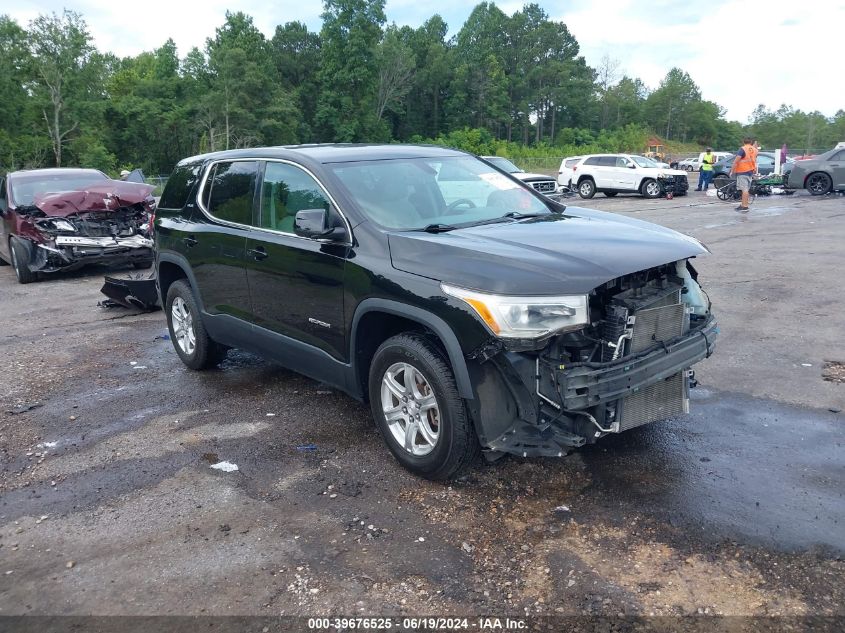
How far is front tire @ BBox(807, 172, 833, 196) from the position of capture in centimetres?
2375

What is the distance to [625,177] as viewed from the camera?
26.2 metres

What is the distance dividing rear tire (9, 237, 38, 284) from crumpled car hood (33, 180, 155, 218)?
67 centimetres

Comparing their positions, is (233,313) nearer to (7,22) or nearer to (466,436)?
(466,436)

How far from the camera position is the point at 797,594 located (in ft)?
9.68

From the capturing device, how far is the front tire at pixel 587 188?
27031 millimetres

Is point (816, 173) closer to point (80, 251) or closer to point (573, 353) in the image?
point (80, 251)

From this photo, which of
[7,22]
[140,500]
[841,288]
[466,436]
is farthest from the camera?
[7,22]

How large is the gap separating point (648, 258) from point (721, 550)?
1.49 metres

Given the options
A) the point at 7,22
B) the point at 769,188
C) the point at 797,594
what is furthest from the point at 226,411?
the point at 7,22

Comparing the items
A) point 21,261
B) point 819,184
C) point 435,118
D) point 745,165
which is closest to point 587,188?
point 819,184

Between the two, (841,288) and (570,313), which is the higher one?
(570,313)

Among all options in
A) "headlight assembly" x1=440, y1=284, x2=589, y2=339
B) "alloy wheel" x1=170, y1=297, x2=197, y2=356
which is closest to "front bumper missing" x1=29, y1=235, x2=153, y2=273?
"alloy wheel" x1=170, y1=297, x2=197, y2=356

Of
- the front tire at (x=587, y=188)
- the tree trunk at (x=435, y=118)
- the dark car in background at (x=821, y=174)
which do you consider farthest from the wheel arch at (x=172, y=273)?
the tree trunk at (x=435, y=118)

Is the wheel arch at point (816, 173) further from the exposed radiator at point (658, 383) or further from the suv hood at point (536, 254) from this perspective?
the exposed radiator at point (658, 383)
